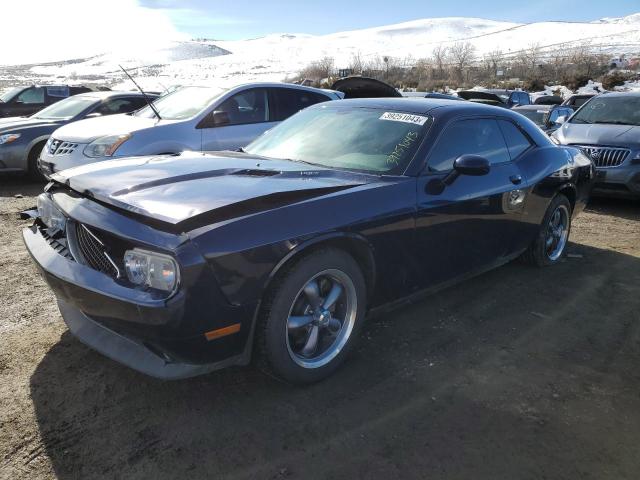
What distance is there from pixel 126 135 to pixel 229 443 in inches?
192

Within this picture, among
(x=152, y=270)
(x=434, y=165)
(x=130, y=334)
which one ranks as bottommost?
(x=130, y=334)

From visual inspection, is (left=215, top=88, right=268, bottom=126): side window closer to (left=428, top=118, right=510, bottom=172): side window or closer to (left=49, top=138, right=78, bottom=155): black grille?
(left=49, top=138, right=78, bottom=155): black grille

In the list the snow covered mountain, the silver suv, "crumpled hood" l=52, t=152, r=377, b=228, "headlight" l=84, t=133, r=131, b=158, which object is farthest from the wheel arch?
the snow covered mountain

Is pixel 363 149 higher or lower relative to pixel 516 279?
higher

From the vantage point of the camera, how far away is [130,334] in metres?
2.34

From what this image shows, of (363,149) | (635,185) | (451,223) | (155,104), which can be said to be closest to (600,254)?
(635,185)

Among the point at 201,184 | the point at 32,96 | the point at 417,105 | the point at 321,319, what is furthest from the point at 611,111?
the point at 32,96

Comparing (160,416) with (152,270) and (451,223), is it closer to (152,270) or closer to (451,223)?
(152,270)

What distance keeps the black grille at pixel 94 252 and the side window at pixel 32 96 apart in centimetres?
1164

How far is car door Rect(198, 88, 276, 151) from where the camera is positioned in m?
6.62

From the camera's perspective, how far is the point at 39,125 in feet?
26.7

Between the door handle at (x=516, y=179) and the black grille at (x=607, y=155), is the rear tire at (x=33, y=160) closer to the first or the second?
the door handle at (x=516, y=179)

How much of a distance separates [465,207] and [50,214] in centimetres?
258

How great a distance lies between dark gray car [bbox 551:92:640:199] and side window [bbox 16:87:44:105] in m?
11.5
